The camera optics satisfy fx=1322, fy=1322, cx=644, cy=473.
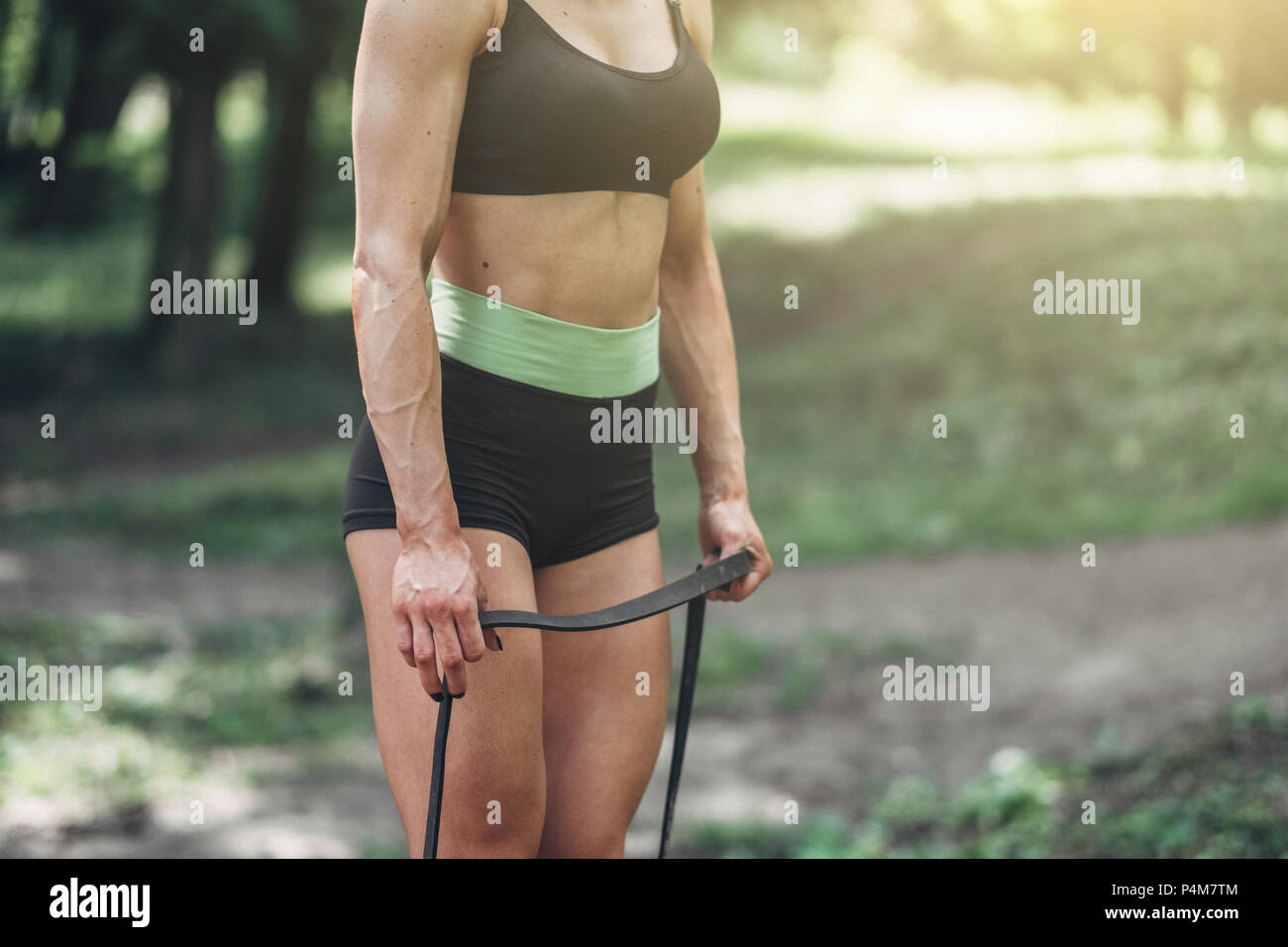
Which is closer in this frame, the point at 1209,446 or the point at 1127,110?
the point at 1209,446

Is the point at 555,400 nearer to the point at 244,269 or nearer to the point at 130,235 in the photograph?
the point at 244,269

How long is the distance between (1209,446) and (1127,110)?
24.6 metres

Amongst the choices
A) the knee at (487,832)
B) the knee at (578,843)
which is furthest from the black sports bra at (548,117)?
the knee at (578,843)

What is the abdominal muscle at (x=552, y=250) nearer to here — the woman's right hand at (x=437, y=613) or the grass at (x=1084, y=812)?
the woman's right hand at (x=437, y=613)

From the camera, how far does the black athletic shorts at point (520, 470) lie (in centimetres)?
216

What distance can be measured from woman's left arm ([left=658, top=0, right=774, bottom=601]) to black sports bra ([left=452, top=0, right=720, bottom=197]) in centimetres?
45

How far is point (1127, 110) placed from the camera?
31234 millimetres

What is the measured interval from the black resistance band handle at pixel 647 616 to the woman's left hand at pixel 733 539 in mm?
30

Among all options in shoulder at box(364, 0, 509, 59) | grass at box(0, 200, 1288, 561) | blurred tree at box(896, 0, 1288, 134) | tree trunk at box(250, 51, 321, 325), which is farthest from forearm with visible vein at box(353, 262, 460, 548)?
blurred tree at box(896, 0, 1288, 134)

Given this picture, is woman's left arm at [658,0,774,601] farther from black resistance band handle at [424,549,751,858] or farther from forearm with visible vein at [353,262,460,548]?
forearm with visible vein at [353,262,460,548]

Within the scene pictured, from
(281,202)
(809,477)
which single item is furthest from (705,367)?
(281,202)

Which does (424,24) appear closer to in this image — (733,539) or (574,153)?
(574,153)

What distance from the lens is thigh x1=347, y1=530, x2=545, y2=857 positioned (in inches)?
82.2
